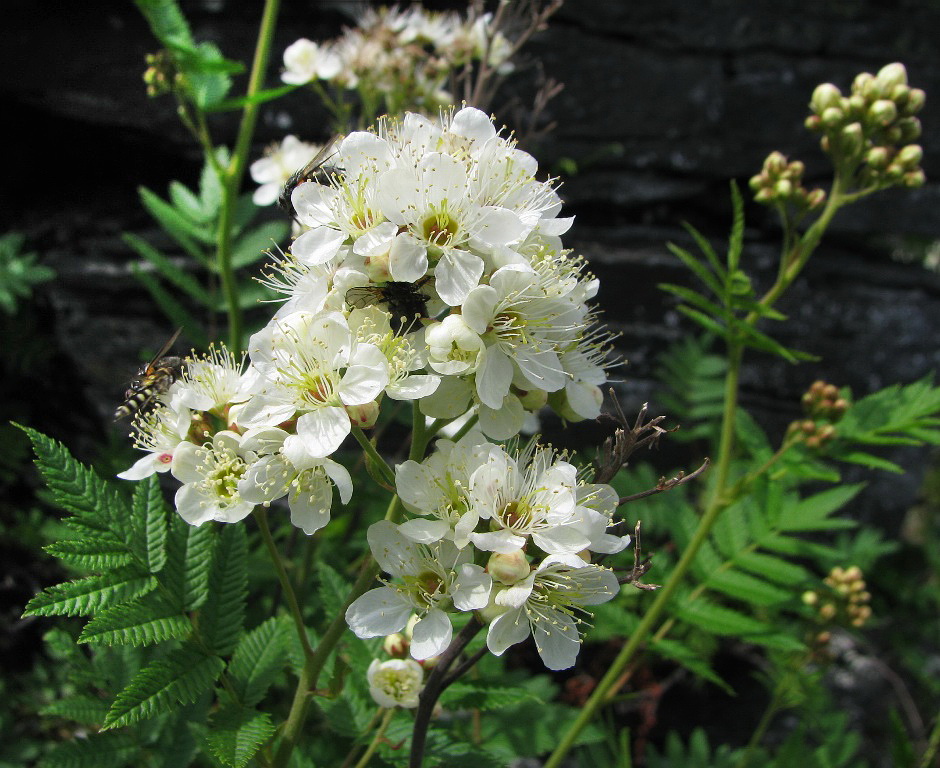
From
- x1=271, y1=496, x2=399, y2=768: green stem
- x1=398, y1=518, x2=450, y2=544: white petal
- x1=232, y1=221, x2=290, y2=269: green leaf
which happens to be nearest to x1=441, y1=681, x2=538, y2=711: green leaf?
x1=271, y1=496, x2=399, y2=768: green stem

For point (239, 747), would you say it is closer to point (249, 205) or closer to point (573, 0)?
point (249, 205)

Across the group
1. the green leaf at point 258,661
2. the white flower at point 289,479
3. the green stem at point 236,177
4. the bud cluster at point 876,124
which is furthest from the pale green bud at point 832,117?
the green leaf at point 258,661

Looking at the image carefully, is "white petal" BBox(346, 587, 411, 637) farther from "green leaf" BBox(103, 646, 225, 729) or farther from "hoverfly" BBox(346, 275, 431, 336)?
"hoverfly" BBox(346, 275, 431, 336)

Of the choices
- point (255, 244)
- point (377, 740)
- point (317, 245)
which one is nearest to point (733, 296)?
point (317, 245)

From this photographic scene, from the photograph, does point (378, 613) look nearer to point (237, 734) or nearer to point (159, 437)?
point (237, 734)

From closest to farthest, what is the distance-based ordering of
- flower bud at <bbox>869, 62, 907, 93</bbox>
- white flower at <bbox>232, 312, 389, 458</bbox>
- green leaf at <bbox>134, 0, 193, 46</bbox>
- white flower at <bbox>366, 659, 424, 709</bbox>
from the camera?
1. white flower at <bbox>232, 312, 389, 458</bbox>
2. white flower at <bbox>366, 659, 424, 709</bbox>
3. green leaf at <bbox>134, 0, 193, 46</bbox>
4. flower bud at <bbox>869, 62, 907, 93</bbox>

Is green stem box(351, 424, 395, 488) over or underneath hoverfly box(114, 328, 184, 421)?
over
